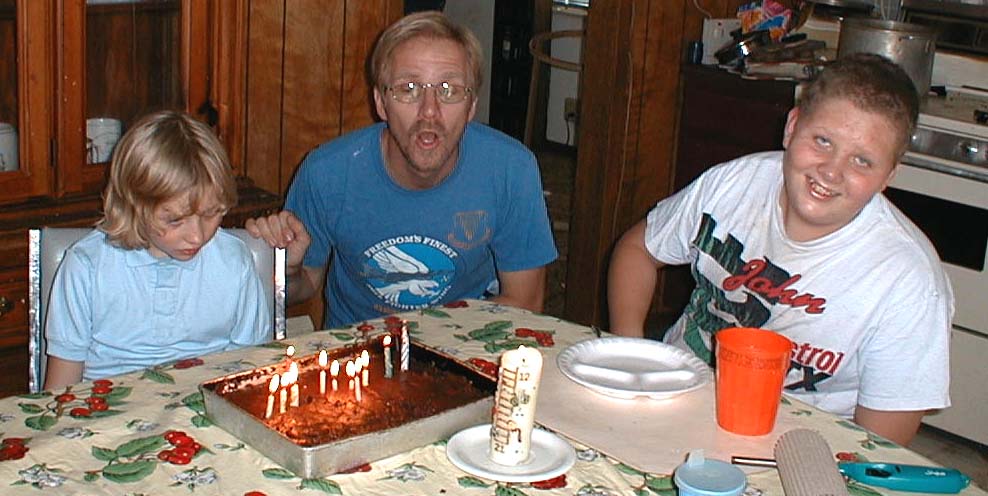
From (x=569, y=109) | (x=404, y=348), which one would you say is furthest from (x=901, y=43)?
(x=569, y=109)

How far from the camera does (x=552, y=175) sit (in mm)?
6148

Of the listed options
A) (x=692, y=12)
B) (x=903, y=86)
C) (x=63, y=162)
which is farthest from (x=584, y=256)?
(x=903, y=86)

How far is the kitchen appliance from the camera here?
3.38 meters

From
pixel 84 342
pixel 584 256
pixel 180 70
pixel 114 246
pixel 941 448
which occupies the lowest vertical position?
pixel 941 448

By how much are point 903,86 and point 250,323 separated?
3.76ft

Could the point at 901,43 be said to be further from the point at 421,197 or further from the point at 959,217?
the point at 421,197

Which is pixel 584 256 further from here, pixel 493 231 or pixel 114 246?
pixel 114 246

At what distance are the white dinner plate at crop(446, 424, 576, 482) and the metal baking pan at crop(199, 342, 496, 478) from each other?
26 mm

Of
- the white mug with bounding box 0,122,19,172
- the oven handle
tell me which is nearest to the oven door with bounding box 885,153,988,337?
the oven handle

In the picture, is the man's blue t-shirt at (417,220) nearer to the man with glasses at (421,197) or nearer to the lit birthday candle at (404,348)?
the man with glasses at (421,197)

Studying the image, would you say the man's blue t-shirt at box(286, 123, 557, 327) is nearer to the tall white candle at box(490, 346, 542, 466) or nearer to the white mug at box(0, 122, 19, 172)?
the white mug at box(0, 122, 19, 172)

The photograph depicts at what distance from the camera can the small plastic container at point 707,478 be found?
5.01 feet

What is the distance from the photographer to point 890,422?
2006 mm

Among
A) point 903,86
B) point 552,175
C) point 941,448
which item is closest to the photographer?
point 903,86
